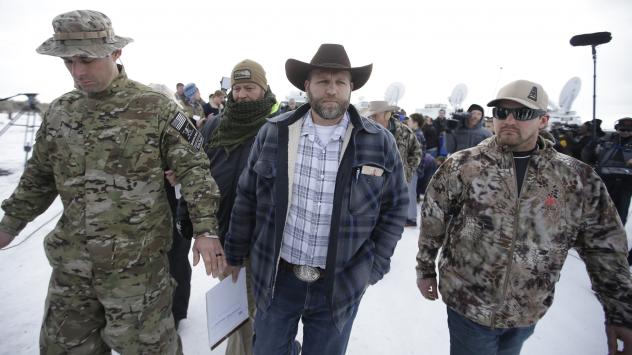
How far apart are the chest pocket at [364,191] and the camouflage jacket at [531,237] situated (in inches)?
19.2

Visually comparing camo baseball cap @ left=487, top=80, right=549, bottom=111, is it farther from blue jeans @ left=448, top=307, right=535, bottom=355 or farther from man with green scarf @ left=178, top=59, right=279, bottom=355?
man with green scarf @ left=178, top=59, right=279, bottom=355

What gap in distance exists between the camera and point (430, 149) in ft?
27.0

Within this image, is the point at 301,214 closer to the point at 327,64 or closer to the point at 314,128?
the point at 314,128

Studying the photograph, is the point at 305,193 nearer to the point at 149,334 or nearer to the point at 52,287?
the point at 149,334

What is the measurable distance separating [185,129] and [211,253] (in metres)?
0.68

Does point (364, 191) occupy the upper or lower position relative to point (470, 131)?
lower

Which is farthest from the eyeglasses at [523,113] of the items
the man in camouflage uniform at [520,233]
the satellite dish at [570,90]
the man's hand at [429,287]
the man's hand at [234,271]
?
the satellite dish at [570,90]

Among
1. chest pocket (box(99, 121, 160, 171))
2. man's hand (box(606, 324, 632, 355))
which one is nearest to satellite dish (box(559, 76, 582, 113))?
man's hand (box(606, 324, 632, 355))

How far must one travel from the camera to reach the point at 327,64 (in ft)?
5.23

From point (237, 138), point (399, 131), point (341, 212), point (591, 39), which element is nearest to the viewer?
point (341, 212)

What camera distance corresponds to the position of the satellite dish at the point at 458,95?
67.9ft

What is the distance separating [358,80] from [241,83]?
829 millimetres

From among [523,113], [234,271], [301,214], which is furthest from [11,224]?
[523,113]

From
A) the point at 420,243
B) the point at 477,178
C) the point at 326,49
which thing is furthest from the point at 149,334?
the point at 477,178
